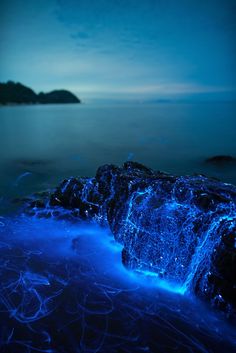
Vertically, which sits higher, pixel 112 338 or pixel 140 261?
pixel 140 261

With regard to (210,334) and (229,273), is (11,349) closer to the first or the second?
(210,334)

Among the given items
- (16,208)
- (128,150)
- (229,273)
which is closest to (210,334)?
(229,273)

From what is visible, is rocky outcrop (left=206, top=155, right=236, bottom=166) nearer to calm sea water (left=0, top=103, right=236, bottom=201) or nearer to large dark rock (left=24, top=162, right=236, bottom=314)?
calm sea water (left=0, top=103, right=236, bottom=201)

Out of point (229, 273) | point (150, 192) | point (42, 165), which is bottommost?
point (42, 165)

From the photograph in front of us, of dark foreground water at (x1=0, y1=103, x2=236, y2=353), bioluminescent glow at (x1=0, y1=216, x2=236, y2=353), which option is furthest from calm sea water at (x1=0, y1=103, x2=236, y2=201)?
bioluminescent glow at (x1=0, y1=216, x2=236, y2=353)

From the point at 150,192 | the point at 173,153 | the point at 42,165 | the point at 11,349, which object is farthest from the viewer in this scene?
the point at 173,153

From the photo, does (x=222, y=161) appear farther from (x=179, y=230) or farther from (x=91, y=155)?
(x=179, y=230)

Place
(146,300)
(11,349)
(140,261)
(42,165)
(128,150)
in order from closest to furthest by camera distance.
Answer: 1. (11,349)
2. (146,300)
3. (140,261)
4. (42,165)
5. (128,150)
